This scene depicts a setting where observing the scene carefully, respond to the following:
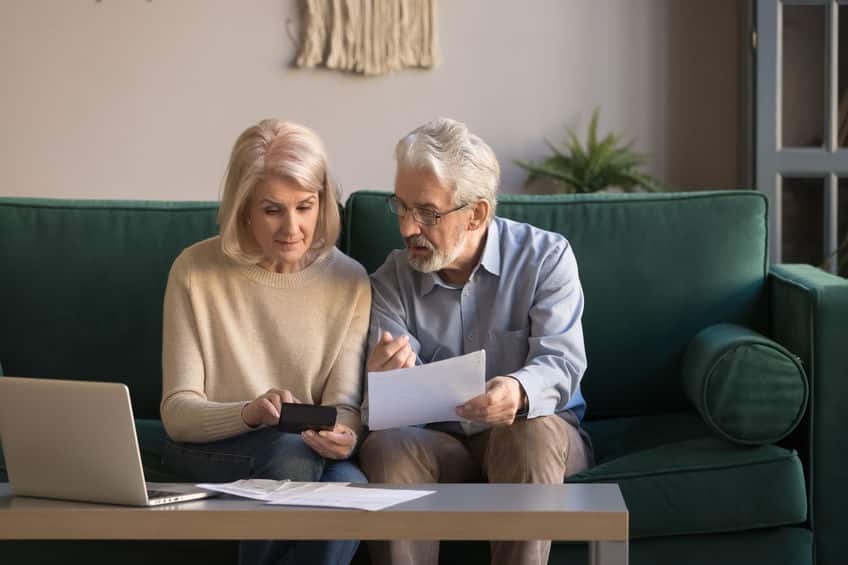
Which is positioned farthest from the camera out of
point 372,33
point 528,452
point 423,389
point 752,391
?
point 372,33

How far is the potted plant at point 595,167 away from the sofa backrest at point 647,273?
1.62 meters

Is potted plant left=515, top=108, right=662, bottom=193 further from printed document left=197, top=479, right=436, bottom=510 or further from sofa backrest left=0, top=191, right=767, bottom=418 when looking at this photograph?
printed document left=197, top=479, right=436, bottom=510

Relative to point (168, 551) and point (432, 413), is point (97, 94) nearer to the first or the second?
point (168, 551)

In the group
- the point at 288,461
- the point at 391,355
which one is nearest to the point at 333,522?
the point at 288,461

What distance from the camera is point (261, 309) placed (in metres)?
2.39

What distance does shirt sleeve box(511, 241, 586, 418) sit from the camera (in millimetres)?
2199

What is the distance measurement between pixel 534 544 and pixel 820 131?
2718 mm

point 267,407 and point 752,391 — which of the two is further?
point 752,391

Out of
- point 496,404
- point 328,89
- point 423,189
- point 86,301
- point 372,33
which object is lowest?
point 496,404

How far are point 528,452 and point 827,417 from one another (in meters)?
0.69

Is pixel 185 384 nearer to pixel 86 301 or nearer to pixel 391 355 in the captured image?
pixel 391 355

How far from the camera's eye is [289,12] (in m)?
4.60

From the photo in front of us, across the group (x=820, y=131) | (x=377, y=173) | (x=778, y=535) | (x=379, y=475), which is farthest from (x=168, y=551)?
(x=820, y=131)

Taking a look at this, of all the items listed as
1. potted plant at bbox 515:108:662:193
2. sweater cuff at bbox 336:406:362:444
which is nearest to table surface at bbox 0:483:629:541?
sweater cuff at bbox 336:406:362:444
